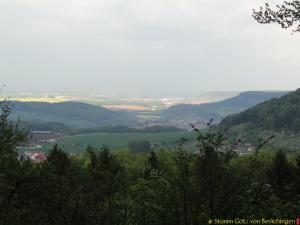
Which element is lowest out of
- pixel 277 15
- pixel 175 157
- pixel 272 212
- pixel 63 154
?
pixel 63 154

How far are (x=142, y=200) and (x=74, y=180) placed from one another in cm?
1383

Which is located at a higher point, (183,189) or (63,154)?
(183,189)

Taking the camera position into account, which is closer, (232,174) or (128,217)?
(232,174)

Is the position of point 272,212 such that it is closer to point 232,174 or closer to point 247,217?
point 247,217

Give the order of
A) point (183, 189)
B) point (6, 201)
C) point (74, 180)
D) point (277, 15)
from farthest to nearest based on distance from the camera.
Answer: point (74, 180)
point (6, 201)
point (277, 15)
point (183, 189)

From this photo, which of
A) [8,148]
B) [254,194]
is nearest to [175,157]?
[254,194]

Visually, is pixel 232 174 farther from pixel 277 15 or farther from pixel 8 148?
pixel 8 148

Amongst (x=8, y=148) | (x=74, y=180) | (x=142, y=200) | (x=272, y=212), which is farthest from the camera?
(x=74, y=180)

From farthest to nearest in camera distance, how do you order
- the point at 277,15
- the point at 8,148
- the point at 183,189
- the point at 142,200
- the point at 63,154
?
the point at 63,154, the point at 8,148, the point at 142,200, the point at 277,15, the point at 183,189

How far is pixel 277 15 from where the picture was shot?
72.6 feet

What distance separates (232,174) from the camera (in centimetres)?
1677

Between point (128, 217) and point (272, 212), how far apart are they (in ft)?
42.2

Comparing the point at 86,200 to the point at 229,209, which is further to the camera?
the point at 86,200

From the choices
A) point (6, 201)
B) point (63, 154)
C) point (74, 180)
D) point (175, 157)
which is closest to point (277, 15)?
point (175, 157)
